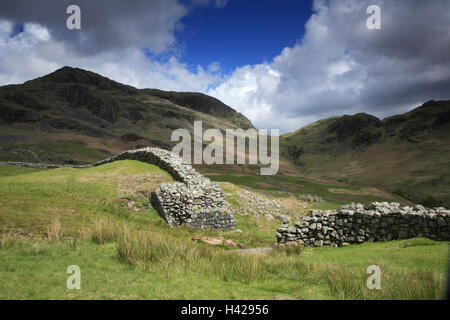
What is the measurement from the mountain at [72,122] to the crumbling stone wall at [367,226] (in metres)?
63.8

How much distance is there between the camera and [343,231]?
13.0m

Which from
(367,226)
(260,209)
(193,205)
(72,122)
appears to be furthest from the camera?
(72,122)

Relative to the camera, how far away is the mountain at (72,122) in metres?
82.1

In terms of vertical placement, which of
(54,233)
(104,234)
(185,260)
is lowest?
(185,260)

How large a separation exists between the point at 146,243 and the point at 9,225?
268 inches

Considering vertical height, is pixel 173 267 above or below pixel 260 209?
above

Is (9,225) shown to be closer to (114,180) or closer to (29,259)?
(29,259)

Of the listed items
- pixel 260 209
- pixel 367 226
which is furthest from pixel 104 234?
pixel 260 209

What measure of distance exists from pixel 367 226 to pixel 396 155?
15010cm

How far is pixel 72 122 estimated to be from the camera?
393 ft

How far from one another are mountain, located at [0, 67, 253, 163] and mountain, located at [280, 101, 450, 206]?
94.3 metres

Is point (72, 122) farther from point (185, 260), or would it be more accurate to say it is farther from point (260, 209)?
point (185, 260)

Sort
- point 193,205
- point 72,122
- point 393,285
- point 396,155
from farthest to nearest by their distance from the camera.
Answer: point 396,155 < point 72,122 < point 193,205 < point 393,285

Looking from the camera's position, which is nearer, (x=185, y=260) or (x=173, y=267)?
(x=173, y=267)
